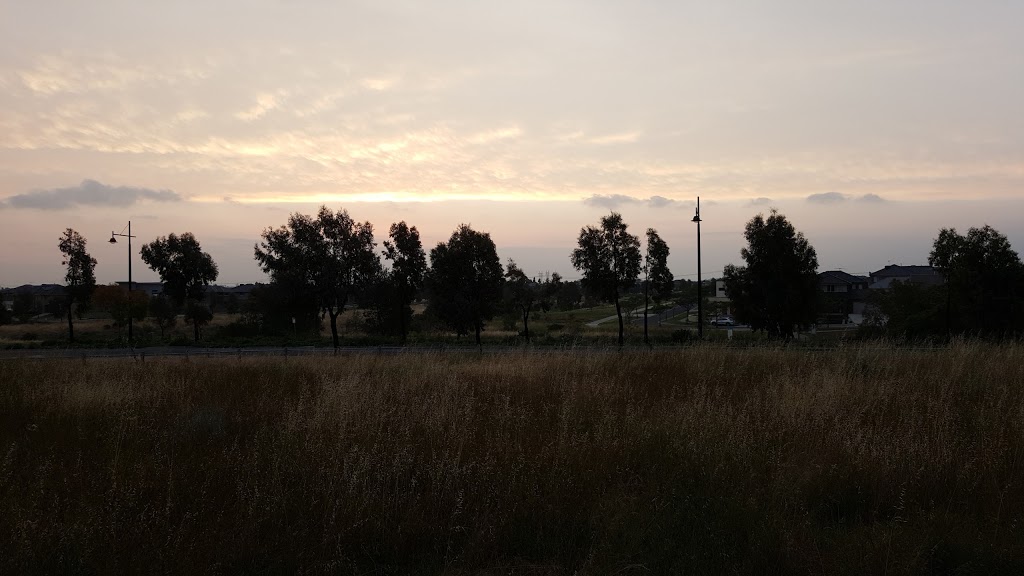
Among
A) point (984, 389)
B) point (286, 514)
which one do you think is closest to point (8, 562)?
point (286, 514)

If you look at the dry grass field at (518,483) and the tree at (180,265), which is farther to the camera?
the tree at (180,265)

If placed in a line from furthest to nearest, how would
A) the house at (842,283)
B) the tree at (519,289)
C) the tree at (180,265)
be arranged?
the house at (842,283)
the tree at (180,265)
the tree at (519,289)

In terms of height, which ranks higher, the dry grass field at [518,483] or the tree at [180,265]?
the tree at [180,265]

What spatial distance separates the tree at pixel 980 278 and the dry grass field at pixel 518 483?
138 feet

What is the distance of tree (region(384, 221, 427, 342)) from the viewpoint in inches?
1619

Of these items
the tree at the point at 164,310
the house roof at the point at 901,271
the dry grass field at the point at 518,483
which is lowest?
the dry grass field at the point at 518,483

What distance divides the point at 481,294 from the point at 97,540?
34088 millimetres

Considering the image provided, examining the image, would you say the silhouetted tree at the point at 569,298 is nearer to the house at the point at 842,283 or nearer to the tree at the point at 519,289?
the house at the point at 842,283

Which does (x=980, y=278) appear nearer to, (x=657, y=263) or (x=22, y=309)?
(x=657, y=263)

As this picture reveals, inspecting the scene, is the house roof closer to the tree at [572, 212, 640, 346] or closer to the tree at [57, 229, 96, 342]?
the tree at [572, 212, 640, 346]

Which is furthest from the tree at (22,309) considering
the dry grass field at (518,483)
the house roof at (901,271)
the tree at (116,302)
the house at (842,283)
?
the house roof at (901,271)

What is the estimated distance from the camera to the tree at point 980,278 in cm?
4225

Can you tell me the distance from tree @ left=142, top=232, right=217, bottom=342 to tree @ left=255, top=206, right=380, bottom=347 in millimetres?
24384

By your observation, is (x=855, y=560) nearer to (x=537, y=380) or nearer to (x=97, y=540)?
(x=97, y=540)
